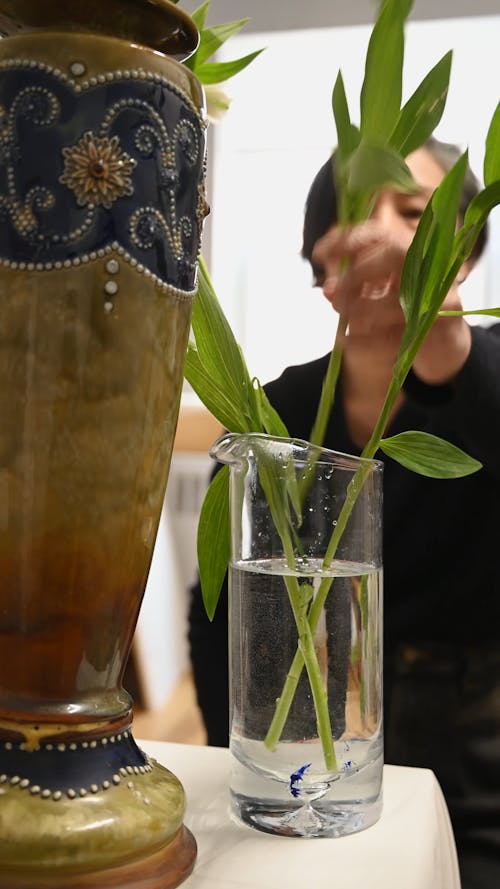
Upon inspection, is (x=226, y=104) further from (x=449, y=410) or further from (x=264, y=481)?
(x=449, y=410)

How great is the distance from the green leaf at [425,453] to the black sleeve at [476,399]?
36cm

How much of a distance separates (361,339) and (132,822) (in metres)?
0.62

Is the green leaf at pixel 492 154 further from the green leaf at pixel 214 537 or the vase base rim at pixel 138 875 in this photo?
the vase base rim at pixel 138 875

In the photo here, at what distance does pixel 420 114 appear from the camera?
0.53 m

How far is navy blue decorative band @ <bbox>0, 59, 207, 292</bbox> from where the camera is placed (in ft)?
1.34

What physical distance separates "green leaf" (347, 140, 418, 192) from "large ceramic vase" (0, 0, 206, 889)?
0.08 m

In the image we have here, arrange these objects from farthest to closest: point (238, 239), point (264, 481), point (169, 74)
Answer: point (238, 239)
point (264, 481)
point (169, 74)

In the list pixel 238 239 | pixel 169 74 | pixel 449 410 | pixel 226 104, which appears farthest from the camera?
pixel 238 239

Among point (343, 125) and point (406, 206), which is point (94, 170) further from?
point (406, 206)

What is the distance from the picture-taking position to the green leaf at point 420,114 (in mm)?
519

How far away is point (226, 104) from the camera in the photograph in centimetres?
65

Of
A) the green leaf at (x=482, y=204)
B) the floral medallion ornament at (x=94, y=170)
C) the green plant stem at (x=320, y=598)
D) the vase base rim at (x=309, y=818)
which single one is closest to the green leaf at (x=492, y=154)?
the green leaf at (x=482, y=204)

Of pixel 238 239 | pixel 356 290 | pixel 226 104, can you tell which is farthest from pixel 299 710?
pixel 238 239

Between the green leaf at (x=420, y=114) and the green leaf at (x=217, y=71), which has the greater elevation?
the green leaf at (x=217, y=71)
